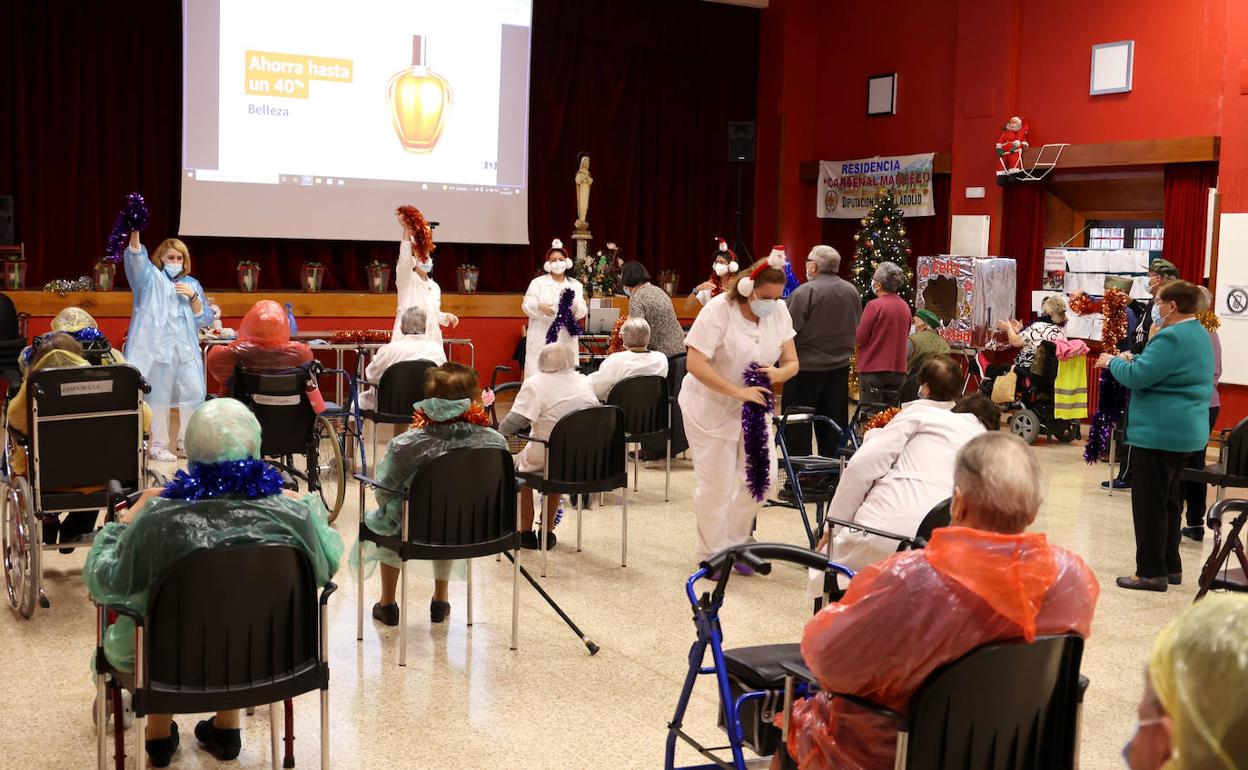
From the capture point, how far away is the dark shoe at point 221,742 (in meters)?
3.51

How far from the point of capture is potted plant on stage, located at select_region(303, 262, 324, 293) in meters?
10.9

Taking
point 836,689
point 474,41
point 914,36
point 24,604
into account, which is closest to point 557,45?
point 474,41

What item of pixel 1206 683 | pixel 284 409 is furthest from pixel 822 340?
pixel 1206 683

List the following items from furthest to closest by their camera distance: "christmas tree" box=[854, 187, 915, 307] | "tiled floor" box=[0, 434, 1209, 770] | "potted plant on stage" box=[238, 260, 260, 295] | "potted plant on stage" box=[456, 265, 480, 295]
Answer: "christmas tree" box=[854, 187, 915, 307]
"potted plant on stage" box=[456, 265, 480, 295]
"potted plant on stage" box=[238, 260, 260, 295]
"tiled floor" box=[0, 434, 1209, 770]

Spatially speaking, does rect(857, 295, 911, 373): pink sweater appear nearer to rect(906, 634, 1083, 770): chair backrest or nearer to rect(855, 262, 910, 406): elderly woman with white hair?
rect(855, 262, 910, 406): elderly woman with white hair

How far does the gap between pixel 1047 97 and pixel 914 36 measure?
6.43 feet

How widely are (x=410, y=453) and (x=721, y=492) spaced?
156 cm

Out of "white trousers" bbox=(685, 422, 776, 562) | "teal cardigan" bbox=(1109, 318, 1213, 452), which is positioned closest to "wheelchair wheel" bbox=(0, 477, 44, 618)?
"white trousers" bbox=(685, 422, 776, 562)

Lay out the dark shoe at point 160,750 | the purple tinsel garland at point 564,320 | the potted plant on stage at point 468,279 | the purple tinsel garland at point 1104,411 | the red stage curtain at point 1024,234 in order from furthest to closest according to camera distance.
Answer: the potted plant on stage at point 468,279, the red stage curtain at point 1024,234, the purple tinsel garland at point 564,320, the purple tinsel garland at point 1104,411, the dark shoe at point 160,750

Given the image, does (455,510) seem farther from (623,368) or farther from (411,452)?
(623,368)

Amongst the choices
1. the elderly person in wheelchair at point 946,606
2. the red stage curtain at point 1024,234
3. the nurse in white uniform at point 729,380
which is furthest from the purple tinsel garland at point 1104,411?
the elderly person in wheelchair at point 946,606

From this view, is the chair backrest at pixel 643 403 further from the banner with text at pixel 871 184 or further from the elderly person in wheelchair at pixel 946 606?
the banner with text at pixel 871 184

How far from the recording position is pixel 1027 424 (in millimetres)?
9516

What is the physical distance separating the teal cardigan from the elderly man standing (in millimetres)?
2003
